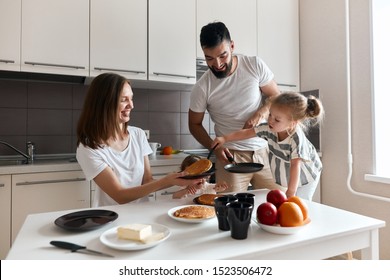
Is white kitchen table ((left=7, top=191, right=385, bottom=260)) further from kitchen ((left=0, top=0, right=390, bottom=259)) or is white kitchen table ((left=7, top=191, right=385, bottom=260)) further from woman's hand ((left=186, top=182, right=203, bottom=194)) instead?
kitchen ((left=0, top=0, right=390, bottom=259))

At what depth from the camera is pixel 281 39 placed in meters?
2.66

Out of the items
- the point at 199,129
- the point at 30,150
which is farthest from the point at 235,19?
the point at 30,150

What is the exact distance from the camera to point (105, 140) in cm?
125

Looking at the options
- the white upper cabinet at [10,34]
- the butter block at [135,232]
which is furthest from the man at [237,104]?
the white upper cabinet at [10,34]

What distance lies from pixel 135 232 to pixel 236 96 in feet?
3.90

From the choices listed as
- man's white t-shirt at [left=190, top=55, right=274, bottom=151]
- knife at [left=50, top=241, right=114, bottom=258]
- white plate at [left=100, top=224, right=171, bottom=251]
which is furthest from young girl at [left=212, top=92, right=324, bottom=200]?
knife at [left=50, top=241, right=114, bottom=258]

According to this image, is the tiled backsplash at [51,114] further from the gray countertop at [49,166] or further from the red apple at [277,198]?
the red apple at [277,198]

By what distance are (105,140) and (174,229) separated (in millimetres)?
592

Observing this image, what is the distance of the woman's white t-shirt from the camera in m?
1.19

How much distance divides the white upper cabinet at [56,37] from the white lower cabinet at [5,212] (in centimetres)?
71

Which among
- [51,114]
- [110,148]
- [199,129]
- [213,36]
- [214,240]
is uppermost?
[213,36]

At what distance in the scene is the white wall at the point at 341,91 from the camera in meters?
2.12

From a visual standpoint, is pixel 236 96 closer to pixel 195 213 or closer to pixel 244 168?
pixel 244 168

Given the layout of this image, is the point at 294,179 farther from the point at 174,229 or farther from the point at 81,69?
the point at 81,69
